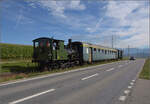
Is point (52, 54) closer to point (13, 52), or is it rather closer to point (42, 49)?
point (42, 49)

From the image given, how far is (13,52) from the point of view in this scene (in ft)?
115

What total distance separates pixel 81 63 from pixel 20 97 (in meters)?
17.9

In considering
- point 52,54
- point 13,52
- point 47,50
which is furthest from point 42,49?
point 13,52

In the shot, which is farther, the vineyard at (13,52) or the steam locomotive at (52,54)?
the vineyard at (13,52)

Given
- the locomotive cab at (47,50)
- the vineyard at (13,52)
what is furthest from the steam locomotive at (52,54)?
the vineyard at (13,52)

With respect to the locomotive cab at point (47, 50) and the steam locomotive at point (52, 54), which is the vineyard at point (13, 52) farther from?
the locomotive cab at point (47, 50)

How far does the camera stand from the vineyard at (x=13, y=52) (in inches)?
1312

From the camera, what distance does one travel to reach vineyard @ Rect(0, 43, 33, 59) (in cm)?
3331

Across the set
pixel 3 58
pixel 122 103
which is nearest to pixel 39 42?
pixel 122 103

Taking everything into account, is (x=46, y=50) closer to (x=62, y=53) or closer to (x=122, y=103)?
(x=62, y=53)

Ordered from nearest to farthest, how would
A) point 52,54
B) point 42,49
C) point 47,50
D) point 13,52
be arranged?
point 47,50 → point 52,54 → point 42,49 → point 13,52

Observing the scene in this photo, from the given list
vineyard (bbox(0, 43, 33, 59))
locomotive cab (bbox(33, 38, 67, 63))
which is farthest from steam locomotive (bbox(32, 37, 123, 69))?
vineyard (bbox(0, 43, 33, 59))

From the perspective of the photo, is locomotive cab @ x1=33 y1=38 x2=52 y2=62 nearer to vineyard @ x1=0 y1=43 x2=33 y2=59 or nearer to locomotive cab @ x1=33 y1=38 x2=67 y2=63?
locomotive cab @ x1=33 y1=38 x2=67 y2=63

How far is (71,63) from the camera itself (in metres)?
19.6
